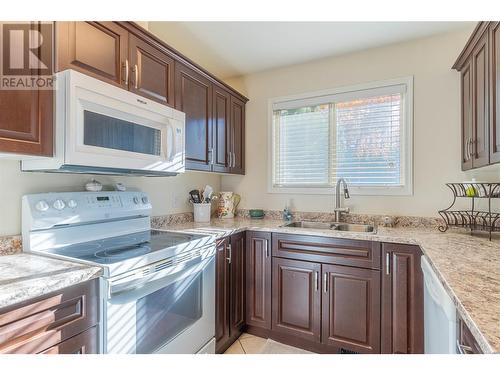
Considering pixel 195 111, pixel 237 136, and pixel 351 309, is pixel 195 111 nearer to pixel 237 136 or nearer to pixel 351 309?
pixel 237 136

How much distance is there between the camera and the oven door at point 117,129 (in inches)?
47.2

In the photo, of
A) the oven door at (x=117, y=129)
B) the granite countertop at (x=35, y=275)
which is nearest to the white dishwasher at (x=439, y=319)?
the granite countertop at (x=35, y=275)

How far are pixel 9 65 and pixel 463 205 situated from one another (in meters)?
2.89

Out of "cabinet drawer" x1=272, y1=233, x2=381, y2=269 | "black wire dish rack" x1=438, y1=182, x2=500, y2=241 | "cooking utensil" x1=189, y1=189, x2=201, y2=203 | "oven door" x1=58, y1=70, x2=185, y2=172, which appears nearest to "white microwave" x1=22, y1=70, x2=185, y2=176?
"oven door" x1=58, y1=70, x2=185, y2=172

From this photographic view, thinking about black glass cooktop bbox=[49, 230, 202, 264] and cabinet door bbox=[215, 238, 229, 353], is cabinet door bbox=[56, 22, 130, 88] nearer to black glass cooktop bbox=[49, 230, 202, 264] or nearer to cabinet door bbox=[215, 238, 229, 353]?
black glass cooktop bbox=[49, 230, 202, 264]

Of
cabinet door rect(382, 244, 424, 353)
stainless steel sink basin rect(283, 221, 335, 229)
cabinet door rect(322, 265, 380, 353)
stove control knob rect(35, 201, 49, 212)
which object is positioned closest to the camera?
stove control knob rect(35, 201, 49, 212)

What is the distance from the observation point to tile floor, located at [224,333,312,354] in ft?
6.64

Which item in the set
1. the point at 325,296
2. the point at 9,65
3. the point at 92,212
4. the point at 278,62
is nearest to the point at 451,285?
the point at 325,296

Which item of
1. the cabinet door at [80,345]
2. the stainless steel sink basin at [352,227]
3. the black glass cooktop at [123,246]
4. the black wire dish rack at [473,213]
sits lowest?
the cabinet door at [80,345]

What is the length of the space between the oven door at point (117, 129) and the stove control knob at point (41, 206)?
0.36 meters

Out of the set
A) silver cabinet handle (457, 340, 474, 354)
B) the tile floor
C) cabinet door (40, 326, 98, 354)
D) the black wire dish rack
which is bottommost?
the tile floor

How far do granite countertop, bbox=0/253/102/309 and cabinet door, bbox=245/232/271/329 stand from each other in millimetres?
1279

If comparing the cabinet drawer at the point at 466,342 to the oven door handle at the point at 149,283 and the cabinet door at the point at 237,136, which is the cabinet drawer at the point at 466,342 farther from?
the cabinet door at the point at 237,136

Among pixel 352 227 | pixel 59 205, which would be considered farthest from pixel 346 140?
pixel 59 205
